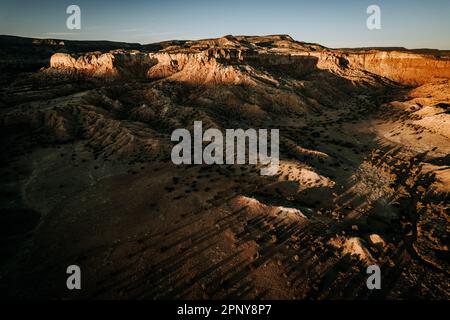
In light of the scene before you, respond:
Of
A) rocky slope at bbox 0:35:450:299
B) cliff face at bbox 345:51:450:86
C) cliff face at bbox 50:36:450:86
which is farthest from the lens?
cliff face at bbox 345:51:450:86

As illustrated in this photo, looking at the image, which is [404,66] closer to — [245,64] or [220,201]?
[245,64]

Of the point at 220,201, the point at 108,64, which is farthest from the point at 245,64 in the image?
the point at 220,201

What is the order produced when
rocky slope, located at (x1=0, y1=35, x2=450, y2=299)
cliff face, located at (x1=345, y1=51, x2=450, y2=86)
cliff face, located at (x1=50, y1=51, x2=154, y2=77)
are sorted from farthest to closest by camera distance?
cliff face, located at (x1=50, y1=51, x2=154, y2=77)
cliff face, located at (x1=345, y1=51, x2=450, y2=86)
rocky slope, located at (x1=0, y1=35, x2=450, y2=299)

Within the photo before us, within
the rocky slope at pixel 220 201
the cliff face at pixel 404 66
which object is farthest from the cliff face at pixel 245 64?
the rocky slope at pixel 220 201

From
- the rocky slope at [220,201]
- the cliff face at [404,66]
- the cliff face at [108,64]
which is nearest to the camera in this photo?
the rocky slope at [220,201]

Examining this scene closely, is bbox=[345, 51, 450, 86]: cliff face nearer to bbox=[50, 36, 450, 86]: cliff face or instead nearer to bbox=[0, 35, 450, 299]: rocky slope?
bbox=[50, 36, 450, 86]: cliff face

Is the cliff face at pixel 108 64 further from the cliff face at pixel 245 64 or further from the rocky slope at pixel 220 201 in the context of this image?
the rocky slope at pixel 220 201

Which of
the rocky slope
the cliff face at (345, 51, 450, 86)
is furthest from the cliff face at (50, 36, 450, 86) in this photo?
the rocky slope

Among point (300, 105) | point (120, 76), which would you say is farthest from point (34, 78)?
point (300, 105)
